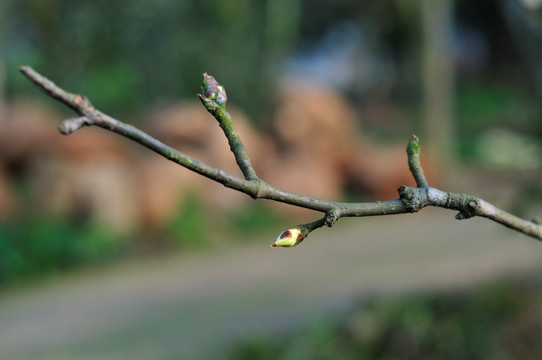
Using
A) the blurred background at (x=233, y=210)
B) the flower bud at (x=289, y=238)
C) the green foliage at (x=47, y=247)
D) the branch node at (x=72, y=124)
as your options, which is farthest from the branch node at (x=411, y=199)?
the green foliage at (x=47, y=247)

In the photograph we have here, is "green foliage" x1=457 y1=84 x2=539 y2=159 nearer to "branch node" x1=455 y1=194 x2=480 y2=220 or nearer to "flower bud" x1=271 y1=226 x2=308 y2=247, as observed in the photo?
"branch node" x1=455 y1=194 x2=480 y2=220

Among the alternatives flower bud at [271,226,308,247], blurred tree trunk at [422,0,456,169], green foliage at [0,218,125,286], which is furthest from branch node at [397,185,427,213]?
blurred tree trunk at [422,0,456,169]

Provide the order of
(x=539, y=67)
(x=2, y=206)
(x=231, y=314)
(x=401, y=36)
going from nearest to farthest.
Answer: (x=539, y=67), (x=231, y=314), (x=2, y=206), (x=401, y=36)

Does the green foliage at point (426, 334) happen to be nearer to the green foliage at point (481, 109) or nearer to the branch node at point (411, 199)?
the branch node at point (411, 199)

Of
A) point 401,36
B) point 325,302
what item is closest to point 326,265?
point 325,302

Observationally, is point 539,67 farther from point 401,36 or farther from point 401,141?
point 401,36

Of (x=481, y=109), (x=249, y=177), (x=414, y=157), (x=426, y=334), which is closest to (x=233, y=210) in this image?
(x=426, y=334)
